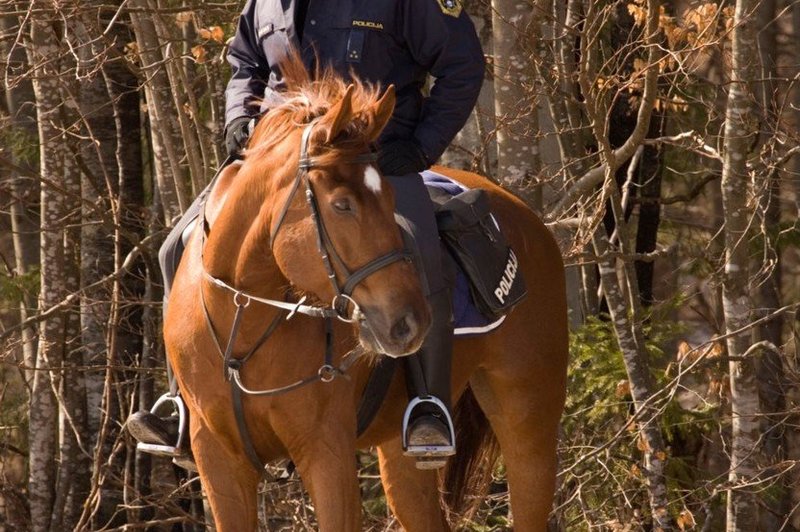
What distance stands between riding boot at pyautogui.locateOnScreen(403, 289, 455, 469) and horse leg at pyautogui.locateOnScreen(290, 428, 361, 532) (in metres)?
0.41

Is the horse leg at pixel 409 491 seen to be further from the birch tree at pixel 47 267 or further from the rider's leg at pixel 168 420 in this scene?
the birch tree at pixel 47 267

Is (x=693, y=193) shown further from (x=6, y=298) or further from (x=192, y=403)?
(x=192, y=403)

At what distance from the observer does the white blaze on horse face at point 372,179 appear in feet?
14.5

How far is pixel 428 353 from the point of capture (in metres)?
5.34

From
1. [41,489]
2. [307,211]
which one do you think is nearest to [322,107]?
[307,211]

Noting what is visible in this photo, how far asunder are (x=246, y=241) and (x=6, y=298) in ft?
27.4

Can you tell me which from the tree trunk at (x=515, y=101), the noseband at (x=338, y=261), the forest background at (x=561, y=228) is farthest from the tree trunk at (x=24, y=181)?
the noseband at (x=338, y=261)

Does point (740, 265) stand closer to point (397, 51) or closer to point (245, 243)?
point (397, 51)

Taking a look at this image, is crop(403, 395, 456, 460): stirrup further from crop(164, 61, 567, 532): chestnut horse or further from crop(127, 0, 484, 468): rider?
crop(164, 61, 567, 532): chestnut horse

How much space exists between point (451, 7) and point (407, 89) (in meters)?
0.37

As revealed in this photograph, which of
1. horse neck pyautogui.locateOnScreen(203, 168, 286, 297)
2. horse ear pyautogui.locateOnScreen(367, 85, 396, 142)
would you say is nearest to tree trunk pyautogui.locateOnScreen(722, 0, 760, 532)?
horse ear pyautogui.locateOnScreen(367, 85, 396, 142)

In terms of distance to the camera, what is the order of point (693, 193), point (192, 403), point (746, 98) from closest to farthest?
point (192, 403), point (746, 98), point (693, 193)

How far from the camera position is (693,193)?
39.4 feet

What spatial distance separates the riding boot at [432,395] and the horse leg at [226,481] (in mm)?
652
